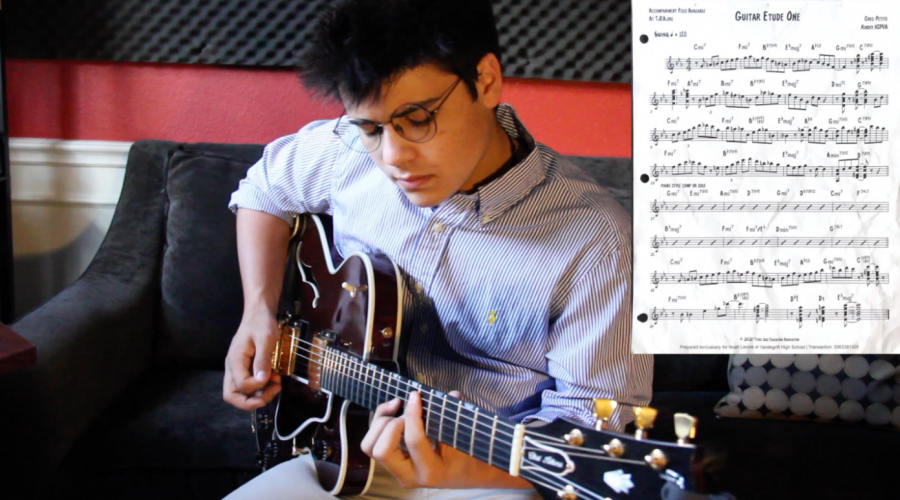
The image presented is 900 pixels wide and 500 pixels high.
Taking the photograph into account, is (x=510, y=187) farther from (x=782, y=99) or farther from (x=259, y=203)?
(x=259, y=203)

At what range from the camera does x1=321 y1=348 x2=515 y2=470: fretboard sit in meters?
1.08

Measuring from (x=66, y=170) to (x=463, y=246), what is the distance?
156 cm

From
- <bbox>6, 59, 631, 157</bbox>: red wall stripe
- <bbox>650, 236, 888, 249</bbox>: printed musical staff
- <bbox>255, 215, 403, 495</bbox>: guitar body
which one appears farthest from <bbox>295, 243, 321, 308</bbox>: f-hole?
<bbox>6, 59, 631, 157</bbox>: red wall stripe

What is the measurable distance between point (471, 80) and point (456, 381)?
548 millimetres

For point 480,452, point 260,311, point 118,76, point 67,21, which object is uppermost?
point 67,21

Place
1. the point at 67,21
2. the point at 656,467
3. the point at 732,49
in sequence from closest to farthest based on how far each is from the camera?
the point at 656,467, the point at 732,49, the point at 67,21

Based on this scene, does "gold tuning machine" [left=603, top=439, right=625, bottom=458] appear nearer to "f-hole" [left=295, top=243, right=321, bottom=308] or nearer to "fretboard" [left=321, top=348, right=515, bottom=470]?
"fretboard" [left=321, top=348, right=515, bottom=470]

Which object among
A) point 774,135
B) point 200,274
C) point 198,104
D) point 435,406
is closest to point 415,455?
point 435,406

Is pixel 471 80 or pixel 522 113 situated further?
pixel 522 113

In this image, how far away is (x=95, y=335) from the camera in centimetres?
177

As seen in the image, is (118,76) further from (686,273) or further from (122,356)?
(686,273)

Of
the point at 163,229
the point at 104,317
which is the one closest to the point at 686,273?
the point at 104,317

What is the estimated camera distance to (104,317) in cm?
183

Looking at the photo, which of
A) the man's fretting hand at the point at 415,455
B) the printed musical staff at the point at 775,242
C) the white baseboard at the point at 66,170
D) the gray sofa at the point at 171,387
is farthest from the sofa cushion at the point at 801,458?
the white baseboard at the point at 66,170
